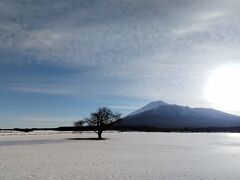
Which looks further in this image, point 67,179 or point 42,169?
point 42,169

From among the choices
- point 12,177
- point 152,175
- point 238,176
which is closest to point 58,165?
point 12,177

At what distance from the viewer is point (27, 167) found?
1098 inches

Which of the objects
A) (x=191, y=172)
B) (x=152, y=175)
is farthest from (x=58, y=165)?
(x=191, y=172)

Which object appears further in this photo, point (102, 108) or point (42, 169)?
point (102, 108)

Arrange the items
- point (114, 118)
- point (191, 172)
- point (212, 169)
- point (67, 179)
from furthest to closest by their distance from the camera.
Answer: point (114, 118) → point (212, 169) → point (191, 172) → point (67, 179)

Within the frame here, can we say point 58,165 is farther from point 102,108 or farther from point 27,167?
point 102,108

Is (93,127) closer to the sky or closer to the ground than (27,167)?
closer to the sky

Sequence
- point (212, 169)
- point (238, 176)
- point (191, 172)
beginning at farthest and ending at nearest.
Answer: point (212, 169) < point (191, 172) < point (238, 176)

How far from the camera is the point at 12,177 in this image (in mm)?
22984

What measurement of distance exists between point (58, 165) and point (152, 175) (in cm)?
852

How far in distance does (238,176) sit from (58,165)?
45.4 feet

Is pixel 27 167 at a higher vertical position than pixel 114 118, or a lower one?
lower

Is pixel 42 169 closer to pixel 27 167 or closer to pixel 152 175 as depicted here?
pixel 27 167

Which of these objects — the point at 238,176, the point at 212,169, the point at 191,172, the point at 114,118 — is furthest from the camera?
the point at 114,118
